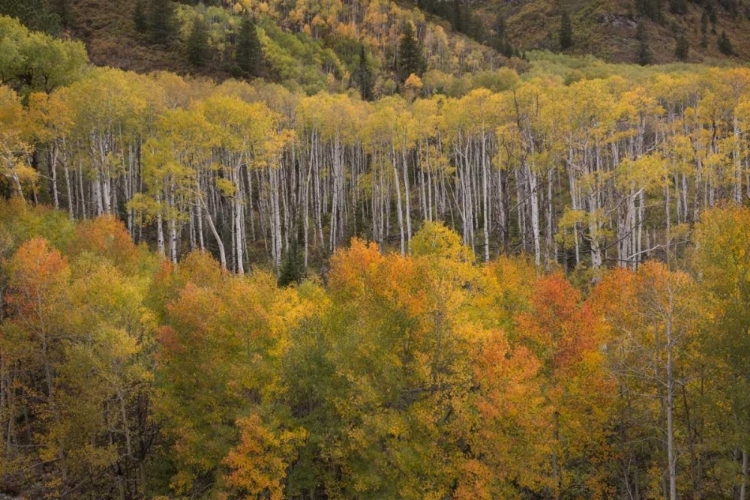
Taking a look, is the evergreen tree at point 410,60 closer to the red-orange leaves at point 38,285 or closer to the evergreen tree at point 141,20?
the evergreen tree at point 141,20

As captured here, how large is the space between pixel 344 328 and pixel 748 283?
46.4ft

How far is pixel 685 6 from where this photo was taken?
118 metres

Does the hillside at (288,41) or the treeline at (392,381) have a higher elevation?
the hillside at (288,41)

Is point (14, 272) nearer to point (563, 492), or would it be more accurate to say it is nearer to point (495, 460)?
point (495, 460)

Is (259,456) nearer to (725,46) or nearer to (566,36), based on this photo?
(566,36)

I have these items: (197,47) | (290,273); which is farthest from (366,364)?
(197,47)

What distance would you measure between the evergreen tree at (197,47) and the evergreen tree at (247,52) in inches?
145

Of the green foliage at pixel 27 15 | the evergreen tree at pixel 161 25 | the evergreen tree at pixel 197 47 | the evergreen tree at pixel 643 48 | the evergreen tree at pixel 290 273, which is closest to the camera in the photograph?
the evergreen tree at pixel 290 273

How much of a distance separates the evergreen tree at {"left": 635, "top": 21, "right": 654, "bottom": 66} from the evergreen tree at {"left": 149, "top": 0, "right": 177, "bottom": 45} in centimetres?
7411

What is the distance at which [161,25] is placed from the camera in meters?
65.6

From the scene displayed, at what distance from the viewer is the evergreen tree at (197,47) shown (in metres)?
61.6

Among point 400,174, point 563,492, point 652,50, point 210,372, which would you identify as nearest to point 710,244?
point 563,492

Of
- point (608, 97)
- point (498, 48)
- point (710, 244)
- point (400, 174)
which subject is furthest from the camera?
point (498, 48)

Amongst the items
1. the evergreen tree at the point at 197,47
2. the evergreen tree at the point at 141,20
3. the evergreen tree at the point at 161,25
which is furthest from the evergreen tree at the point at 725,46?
the evergreen tree at the point at 141,20
